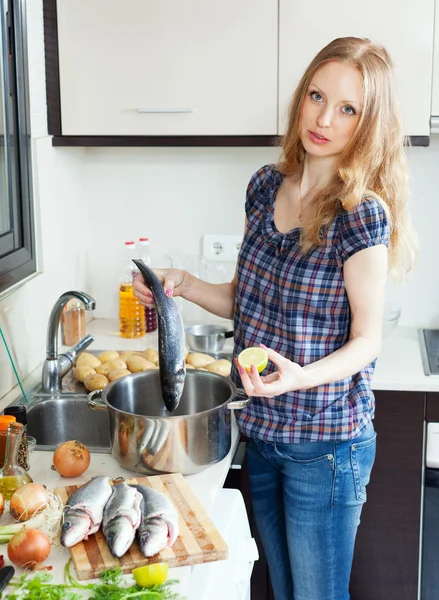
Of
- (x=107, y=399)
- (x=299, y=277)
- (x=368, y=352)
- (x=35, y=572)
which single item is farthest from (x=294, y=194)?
(x=35, y=572)

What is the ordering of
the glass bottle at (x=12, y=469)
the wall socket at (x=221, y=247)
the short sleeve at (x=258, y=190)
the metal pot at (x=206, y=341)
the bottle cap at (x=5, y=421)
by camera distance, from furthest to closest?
1. the wall socket at (x=221, y=247)
2. the metal pot at (x=206, y=341)
3. the short sleeve at (x=258, y=190)
4. the bottle cap at (x=5, y=421)
5. the glass bottle at (x=12, y=469)

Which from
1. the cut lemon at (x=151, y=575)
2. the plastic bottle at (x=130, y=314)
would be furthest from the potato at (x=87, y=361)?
the cut lemon at (x=151, y=575)

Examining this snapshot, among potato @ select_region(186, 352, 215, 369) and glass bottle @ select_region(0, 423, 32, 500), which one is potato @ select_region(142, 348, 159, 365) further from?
glass bottle @ select_region(0, 423, 32, 500)

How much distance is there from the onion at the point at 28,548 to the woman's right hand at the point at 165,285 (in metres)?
0.62

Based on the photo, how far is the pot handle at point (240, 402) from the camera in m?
1.65

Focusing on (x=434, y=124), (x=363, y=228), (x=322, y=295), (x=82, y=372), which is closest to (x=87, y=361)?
(x=82, y=372)

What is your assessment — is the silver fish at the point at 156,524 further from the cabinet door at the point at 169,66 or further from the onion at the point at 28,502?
the cabinet door at the point at 169,66

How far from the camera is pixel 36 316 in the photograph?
225cm

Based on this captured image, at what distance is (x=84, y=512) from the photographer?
4.38 feet

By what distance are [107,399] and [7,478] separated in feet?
0.94

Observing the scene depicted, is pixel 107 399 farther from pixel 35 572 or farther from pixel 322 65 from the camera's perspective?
pixel 322 65

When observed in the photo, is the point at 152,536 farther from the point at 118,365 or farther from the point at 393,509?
the point at 393,509

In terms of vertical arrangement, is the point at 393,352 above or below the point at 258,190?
below

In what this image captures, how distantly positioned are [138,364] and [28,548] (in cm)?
92
